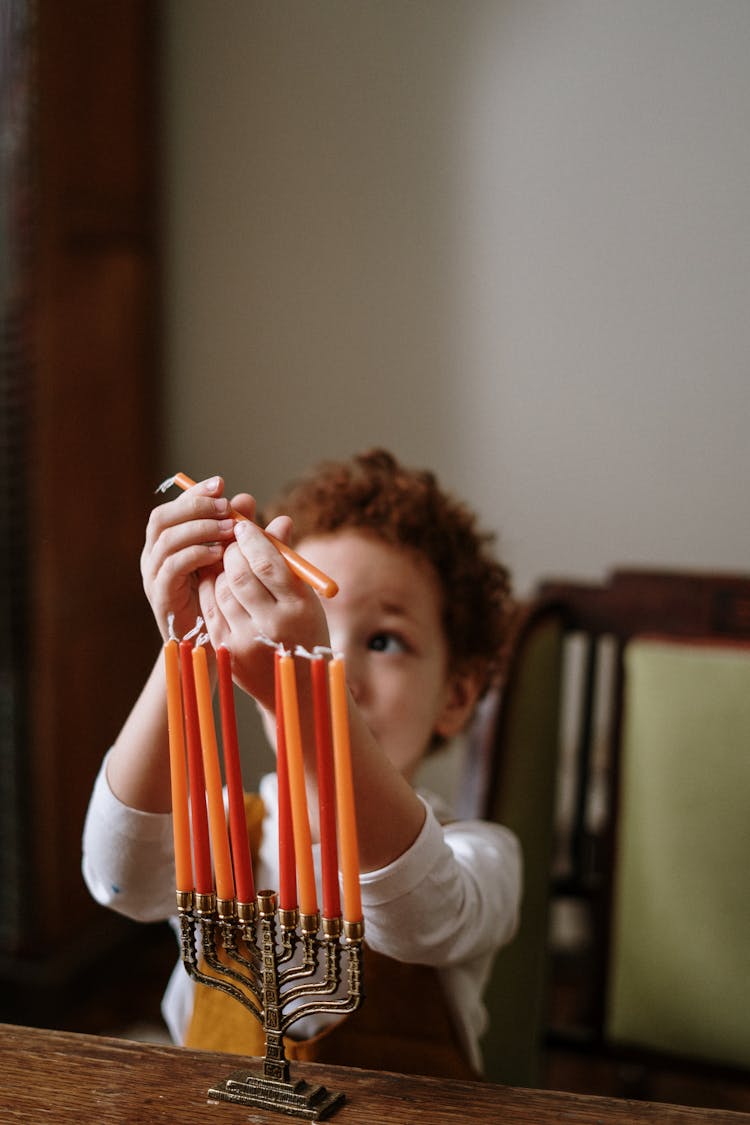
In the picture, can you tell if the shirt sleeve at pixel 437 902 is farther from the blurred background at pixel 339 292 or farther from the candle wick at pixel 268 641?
the blurred background at pixel 339 292

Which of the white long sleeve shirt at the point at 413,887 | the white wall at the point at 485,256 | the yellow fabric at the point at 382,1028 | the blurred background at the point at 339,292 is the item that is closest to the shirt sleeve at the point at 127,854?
the white long sleeve shirt at the point at 413,887

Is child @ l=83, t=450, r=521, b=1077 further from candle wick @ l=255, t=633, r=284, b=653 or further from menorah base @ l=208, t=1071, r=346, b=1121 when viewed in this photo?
menorah base @ l=208, t=1071, r=346, b=1121

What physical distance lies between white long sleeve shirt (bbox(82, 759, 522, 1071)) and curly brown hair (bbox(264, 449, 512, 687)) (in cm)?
17

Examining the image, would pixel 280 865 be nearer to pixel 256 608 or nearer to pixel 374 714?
pixel 256 608

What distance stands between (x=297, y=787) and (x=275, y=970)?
3.4 inches

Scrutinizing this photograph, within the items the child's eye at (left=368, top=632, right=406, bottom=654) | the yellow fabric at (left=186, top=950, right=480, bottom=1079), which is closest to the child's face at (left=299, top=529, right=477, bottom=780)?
the child's eye at (left=368, top=632, right=406, bottom=654)

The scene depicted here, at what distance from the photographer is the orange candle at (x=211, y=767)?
0.45 meters

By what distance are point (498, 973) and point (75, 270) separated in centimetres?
140

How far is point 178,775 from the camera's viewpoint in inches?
18.3

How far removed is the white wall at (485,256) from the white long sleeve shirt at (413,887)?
3.99 feet

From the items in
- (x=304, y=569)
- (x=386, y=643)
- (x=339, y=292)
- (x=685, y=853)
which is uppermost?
(x=339, y=292)

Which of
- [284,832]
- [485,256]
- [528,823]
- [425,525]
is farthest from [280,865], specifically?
[485,256]

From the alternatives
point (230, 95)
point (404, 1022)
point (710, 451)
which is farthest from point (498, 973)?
point (230, 95)

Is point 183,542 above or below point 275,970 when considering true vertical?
above
